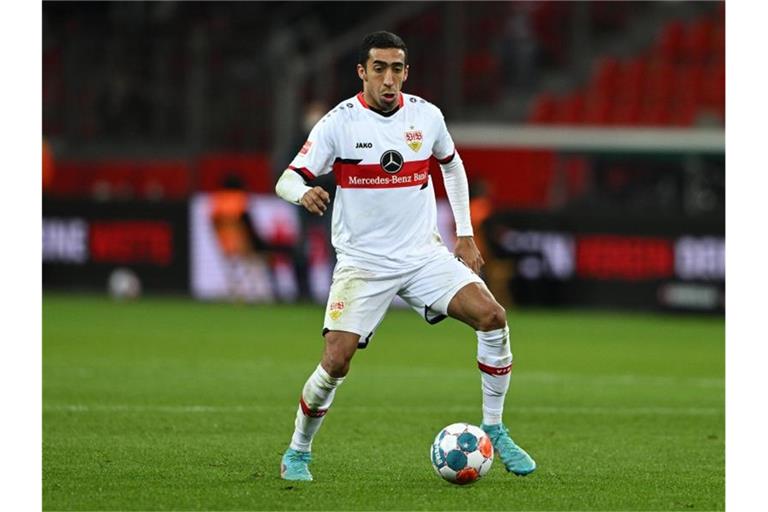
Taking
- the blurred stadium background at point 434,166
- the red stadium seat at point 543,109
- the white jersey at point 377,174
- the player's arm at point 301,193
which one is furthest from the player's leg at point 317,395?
the red stadium seat at point 543,109

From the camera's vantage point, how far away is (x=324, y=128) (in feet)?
24.4

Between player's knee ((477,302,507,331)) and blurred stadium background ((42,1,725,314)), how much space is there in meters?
9.79

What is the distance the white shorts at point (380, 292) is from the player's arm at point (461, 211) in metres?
0.22

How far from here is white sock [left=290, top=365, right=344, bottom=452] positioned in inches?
290

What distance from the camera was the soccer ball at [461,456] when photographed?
7.14 m

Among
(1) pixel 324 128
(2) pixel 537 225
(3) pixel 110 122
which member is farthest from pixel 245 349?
(3) pixel 110 122

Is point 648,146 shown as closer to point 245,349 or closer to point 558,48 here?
point 558,48

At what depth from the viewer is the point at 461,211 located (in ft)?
26.0

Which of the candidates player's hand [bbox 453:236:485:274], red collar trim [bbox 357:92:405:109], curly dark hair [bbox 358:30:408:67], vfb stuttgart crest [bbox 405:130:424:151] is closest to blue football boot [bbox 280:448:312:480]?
player's hand [bbox 453:236:485:274]

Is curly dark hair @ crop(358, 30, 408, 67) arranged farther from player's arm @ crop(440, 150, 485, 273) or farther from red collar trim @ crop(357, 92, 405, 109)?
player's arm @ crop(440, 150, 485, 273)

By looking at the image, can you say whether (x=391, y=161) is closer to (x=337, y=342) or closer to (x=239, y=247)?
(x=337, y=342)

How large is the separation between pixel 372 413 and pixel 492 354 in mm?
2588

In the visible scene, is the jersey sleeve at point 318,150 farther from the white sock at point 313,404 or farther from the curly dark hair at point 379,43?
the white sock at point 313,404

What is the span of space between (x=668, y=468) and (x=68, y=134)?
1668cm
